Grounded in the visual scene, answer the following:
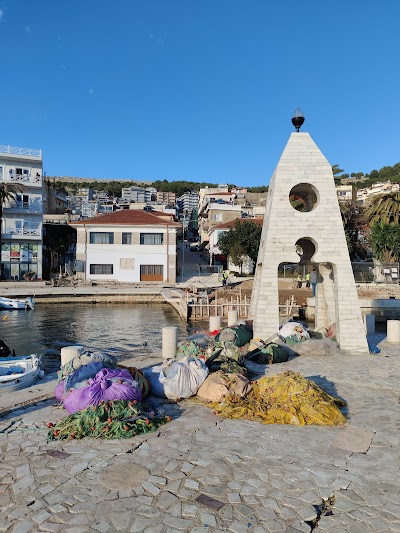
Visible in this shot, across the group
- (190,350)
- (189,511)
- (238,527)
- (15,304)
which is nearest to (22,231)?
(15,304)

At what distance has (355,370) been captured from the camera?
42.3 ft

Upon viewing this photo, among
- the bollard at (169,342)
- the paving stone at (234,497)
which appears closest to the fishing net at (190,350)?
the bollard at (169,342)

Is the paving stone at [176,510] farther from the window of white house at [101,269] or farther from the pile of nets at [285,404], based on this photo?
the window of white house at [101,269]

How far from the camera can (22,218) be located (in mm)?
54188

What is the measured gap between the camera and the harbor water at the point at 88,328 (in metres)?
23.0

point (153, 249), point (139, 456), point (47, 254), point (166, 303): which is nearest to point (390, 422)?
point (139, 456)

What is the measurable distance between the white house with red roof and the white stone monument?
3823 cm

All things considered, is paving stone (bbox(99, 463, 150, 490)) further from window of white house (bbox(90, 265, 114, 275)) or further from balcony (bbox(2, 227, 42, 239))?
balcony (bbox(2, 227, 42, 239))

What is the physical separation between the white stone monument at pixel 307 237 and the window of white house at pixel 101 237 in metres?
39.9

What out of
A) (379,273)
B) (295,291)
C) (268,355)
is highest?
(379,273)

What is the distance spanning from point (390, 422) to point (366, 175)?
622 ft

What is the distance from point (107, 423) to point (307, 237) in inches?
429

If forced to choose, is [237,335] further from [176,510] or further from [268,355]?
[176,510]

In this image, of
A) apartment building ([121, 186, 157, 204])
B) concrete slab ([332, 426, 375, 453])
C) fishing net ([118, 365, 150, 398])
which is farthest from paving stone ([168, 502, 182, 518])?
apartment building ([121, 186, 157, 204])
